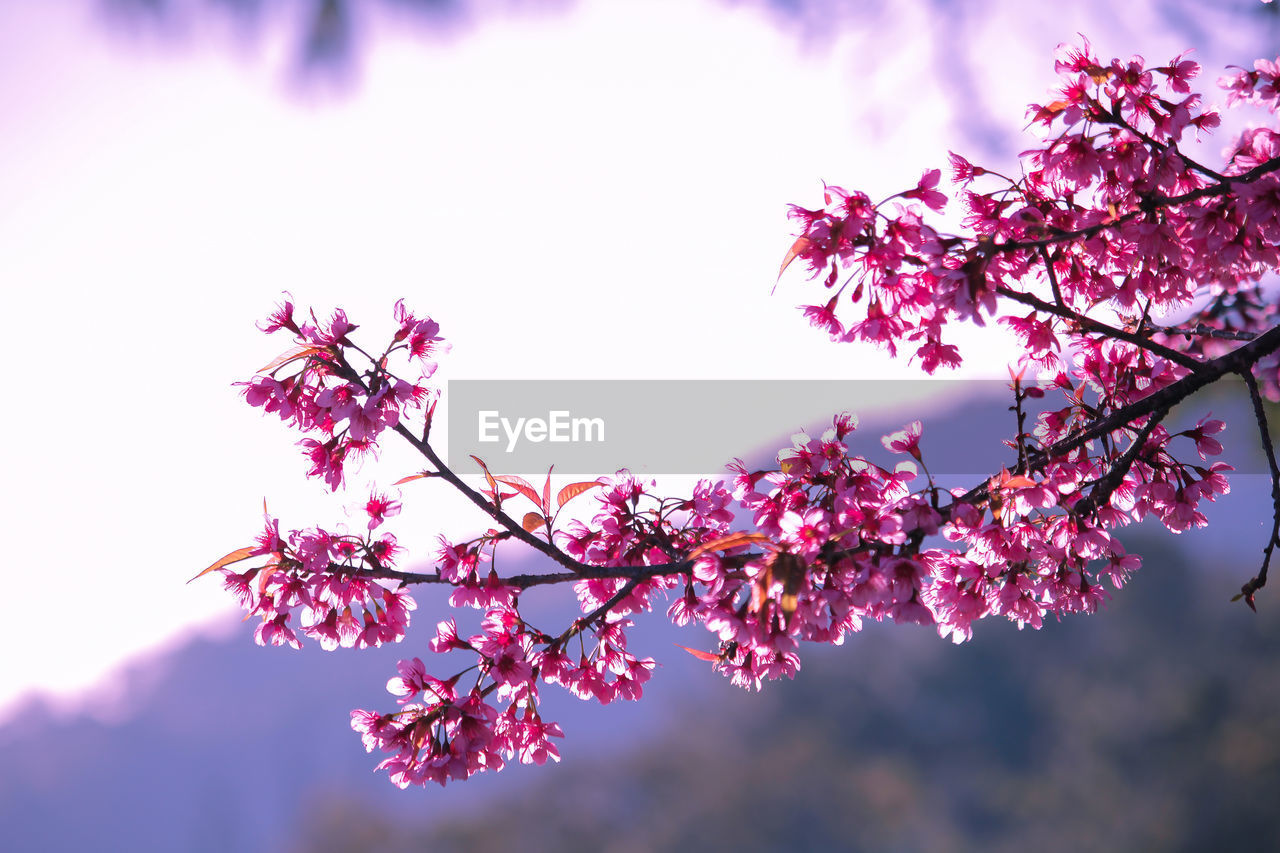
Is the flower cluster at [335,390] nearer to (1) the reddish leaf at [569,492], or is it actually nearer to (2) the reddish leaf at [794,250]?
(1) the reddish leaf at [569,492]

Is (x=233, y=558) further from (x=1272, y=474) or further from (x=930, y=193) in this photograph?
(x=1272, y=474)

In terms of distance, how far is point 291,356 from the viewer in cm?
76

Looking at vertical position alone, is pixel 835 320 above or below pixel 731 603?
above

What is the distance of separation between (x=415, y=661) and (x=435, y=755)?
0.30ft

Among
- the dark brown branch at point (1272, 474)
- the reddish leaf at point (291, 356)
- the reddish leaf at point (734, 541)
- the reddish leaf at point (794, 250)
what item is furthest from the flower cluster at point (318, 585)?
the dark brown branch at point (1272, 474)

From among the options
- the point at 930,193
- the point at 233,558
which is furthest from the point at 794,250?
the point at 233,558

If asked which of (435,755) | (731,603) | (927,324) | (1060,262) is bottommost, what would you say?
(435,755)

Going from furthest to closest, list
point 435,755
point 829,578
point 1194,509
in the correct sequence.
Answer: point 1194,509, point 435,755, point 829,578

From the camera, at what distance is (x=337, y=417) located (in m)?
0.76

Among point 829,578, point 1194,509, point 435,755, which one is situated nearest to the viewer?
point 829,578

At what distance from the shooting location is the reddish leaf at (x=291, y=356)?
2.48 ft

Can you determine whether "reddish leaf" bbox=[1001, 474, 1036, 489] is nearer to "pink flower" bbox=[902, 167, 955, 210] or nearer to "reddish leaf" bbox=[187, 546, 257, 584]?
"pink flower" bbox=[902, 167, 955, 210]

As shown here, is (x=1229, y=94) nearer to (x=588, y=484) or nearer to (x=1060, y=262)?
(x=1060, y=262)

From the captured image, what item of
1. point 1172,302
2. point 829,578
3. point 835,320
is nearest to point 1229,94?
point 1172,302
